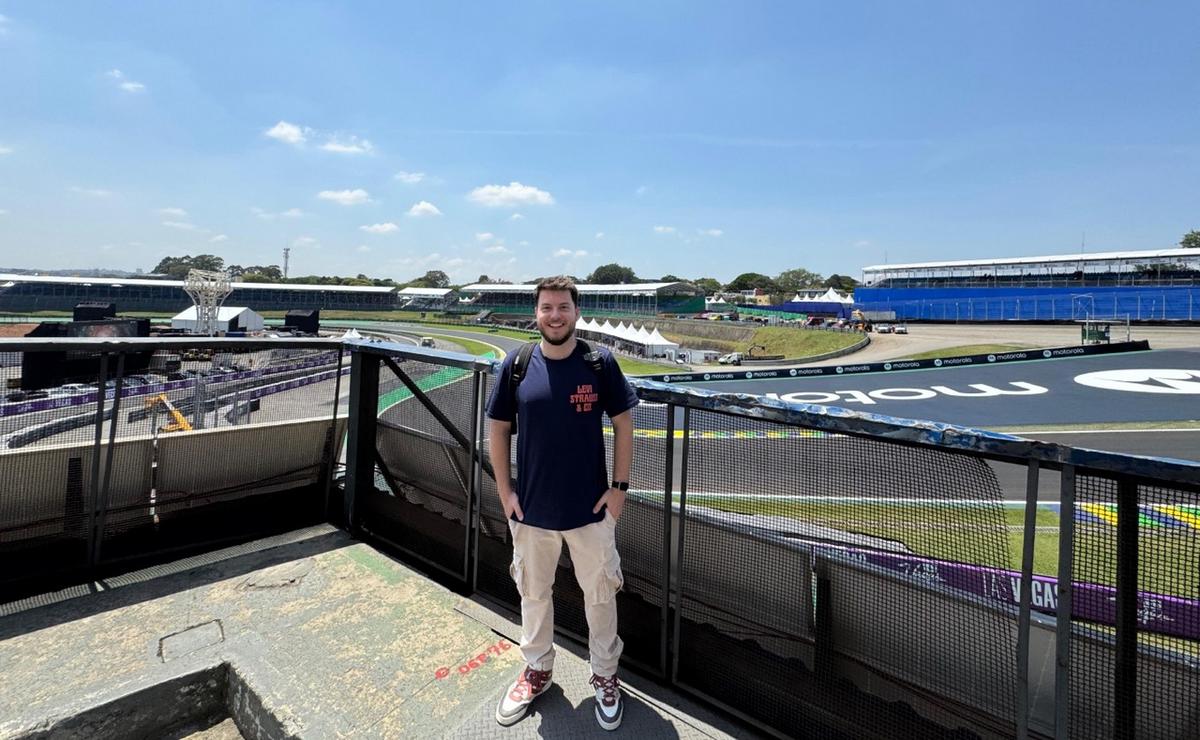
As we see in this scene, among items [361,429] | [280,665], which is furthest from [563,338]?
[361,429]

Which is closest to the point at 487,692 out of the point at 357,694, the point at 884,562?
the point at 357,694

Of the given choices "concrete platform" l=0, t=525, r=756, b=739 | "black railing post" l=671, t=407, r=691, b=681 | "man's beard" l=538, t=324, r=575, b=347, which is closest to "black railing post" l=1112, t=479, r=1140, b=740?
"concrete platform" l=0, t=525, r=756, b=739

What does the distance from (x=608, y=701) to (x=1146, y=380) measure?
32.4 m

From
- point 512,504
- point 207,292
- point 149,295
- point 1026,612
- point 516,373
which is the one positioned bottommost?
point 1026,612

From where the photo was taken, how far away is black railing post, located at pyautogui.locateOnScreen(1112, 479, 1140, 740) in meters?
1.74

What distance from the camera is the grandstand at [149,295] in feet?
275

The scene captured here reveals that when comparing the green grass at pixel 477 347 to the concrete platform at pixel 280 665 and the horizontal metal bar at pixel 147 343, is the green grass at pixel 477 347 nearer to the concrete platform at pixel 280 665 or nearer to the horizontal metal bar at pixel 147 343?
the horizontal metal bar at pixel 147 343

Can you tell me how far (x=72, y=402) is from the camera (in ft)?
12.1

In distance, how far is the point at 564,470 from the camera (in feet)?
7.83

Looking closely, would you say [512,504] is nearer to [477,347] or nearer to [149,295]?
[477,347]

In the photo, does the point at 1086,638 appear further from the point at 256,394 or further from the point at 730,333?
the point at 730,333

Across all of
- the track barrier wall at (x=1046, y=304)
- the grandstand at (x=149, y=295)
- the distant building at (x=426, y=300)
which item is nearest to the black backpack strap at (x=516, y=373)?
the track barrier wall at (x=1046, y=304)

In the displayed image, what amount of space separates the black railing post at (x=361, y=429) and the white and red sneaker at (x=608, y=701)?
2775mm

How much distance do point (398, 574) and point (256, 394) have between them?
2.02 meters
